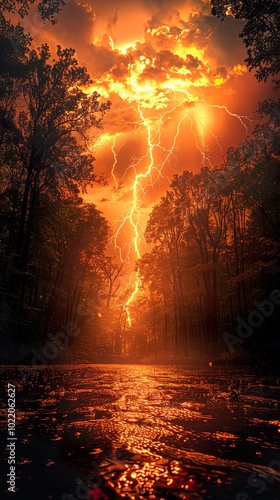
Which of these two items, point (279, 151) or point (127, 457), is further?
point (279, 151)

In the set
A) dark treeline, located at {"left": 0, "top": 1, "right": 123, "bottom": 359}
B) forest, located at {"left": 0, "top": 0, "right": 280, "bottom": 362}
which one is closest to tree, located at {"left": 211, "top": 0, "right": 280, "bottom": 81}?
forest, located at {"left": 0, "top": 0, "right": 280, "bottom": 362}

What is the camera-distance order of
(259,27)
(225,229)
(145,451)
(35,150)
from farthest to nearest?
(225,229) → (35,150) → (259,27) → (145,451)

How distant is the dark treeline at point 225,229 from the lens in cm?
2095

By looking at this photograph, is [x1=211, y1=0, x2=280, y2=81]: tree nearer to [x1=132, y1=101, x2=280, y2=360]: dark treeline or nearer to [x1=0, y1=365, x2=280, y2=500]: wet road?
[x1=132, y1=101, x2=280, y2=360]: dark treeline

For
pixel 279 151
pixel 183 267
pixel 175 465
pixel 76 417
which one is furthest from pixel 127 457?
pixel 183 267

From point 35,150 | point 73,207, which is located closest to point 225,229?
point 73,207

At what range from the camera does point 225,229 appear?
31.8m

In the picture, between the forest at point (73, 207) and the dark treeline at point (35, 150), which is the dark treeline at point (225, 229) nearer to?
the forest at point (73, 207)

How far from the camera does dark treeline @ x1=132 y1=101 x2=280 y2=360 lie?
68.7 ft

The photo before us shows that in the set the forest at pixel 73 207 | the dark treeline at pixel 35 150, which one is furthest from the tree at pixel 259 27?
the dark treeline at pixel 35 150

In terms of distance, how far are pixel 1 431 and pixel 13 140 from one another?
18157 mm

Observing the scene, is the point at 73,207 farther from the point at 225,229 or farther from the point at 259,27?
the point at 259,27

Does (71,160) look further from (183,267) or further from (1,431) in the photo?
(183,267)

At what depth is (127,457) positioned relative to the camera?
210cm
